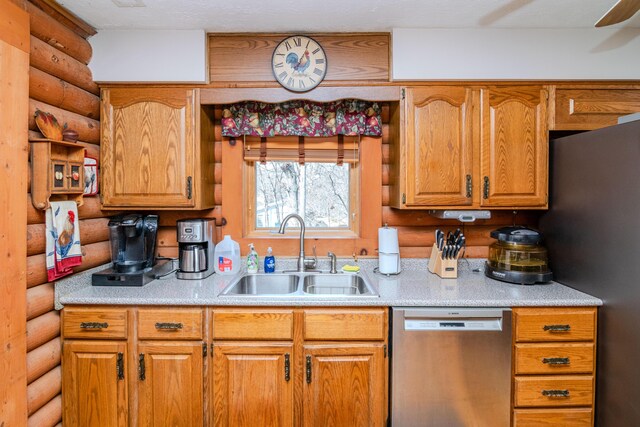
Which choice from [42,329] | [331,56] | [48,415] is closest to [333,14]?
[331,56]

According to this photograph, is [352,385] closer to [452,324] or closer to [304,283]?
[452,324]

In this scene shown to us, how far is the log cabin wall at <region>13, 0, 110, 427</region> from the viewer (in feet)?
5.65

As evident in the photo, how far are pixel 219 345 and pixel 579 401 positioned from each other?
1.78 metres

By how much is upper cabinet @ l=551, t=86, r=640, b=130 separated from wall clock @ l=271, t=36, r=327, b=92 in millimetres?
1388

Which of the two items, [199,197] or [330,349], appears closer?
[330,349]

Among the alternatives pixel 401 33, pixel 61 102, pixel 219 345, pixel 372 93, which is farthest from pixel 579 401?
pixel 61 102

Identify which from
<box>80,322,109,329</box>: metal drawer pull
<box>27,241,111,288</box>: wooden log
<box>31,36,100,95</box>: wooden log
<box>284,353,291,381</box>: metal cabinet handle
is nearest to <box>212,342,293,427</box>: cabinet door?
<box>284,353,291,381</box>: metal cabinet handle

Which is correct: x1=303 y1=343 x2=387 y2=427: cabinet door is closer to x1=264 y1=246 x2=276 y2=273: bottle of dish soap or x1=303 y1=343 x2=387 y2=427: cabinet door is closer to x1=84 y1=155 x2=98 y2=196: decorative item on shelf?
x1=264 y1=246 x2=276 y2=273: bottle of dish soap

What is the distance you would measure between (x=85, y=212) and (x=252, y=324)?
115 cm

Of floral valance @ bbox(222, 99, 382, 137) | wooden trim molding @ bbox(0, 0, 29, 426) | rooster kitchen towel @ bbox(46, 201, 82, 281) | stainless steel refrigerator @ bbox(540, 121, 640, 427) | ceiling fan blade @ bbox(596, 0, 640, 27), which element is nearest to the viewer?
ceiling fan blade @ bbox(596, 0, 640, 27)

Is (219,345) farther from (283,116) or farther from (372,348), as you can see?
(283,116)

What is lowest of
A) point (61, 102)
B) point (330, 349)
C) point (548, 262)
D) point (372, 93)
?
point (330, 349)

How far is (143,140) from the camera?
2191mm

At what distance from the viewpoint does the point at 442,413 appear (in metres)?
1.82
